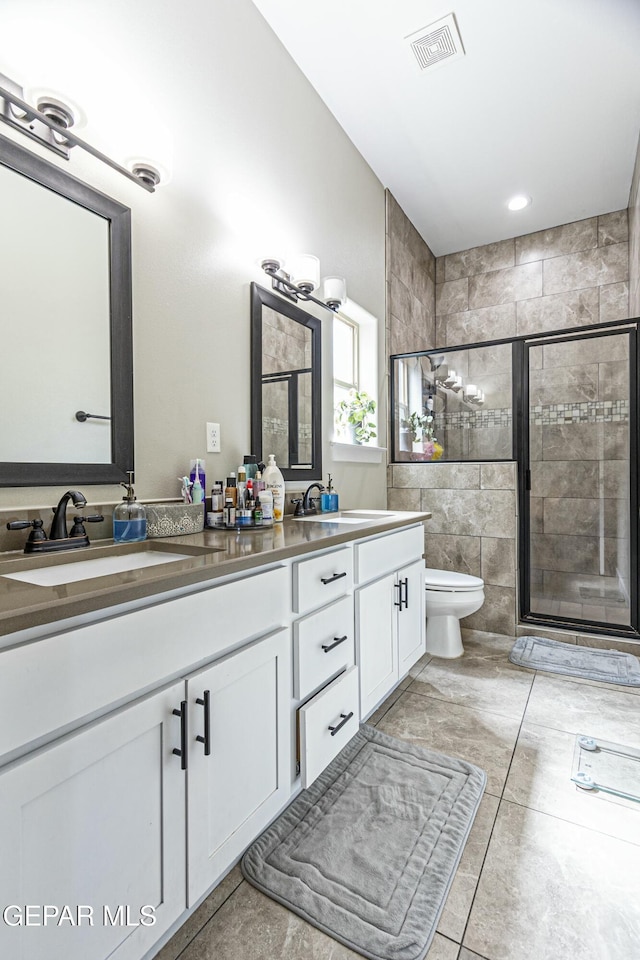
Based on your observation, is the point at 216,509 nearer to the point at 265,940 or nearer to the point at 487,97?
the point at 265,940

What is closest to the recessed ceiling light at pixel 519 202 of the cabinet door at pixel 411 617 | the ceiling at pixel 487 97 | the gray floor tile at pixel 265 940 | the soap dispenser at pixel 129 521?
the ceiling at pixel 487 97

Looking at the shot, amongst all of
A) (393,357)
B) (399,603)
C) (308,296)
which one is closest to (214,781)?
(399,603)

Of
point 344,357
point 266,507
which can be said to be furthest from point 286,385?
point 344,357

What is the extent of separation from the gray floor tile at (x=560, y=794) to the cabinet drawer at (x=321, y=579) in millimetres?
835

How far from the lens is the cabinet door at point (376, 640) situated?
5.31ft

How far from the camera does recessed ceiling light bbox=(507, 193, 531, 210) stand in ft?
11.3

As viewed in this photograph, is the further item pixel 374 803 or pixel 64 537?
pixel 374 803

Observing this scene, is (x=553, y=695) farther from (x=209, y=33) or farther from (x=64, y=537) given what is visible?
(x=209, y=33)

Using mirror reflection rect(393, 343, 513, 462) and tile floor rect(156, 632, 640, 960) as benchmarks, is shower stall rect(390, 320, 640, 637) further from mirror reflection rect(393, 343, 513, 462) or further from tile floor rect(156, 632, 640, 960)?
tile floor rect(156, 632, 640, 960)

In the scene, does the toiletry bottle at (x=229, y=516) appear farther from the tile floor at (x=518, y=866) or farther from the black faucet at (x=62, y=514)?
the tile floor at (x=518, y=866)

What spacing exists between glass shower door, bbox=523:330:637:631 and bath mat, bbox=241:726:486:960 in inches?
65.5

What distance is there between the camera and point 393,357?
3.27 meters

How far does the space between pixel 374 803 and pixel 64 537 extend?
1.18 meters

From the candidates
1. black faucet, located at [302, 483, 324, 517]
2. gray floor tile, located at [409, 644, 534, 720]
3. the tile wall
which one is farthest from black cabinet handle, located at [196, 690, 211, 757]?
the tile wall
